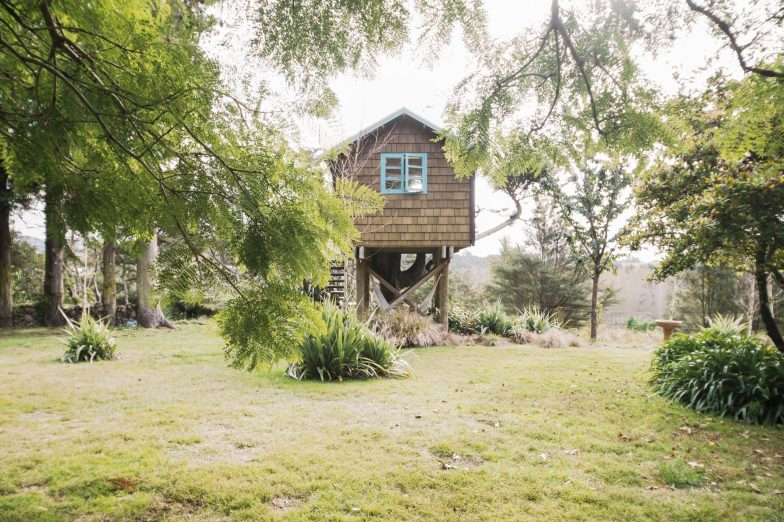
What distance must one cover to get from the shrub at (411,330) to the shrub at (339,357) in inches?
118

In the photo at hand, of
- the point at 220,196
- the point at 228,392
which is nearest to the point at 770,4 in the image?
the point at 220,196

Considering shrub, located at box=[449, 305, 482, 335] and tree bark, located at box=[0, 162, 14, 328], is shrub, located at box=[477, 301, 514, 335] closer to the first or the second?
shrub, located at box=[449, 305, 482, 335]

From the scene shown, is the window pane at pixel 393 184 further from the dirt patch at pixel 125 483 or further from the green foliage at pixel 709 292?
the green foliage at pixel 709 292

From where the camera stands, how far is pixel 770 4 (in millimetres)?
2121

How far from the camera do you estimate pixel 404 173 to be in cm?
1088

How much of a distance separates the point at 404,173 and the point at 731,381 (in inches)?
304

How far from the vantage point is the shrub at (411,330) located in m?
9.85

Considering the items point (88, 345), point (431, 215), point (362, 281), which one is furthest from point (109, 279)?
point (431, 215)

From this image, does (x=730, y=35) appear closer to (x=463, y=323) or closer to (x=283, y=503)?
(x=283, y=503)

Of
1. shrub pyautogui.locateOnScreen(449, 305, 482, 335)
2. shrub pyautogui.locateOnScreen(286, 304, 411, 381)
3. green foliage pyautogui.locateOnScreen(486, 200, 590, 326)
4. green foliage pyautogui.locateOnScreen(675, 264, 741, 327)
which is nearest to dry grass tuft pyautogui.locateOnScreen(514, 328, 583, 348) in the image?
shrub pyautogui.locateOnScreen(449, 305, 482, 335)

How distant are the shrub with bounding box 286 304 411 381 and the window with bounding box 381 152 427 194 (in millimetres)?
5103

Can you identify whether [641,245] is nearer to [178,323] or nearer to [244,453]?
[244,453]

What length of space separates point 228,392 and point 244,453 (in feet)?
6.90

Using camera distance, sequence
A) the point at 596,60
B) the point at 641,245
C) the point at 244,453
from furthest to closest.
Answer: the point at 641,245 < the point at 244,453 < the point at 596,60
